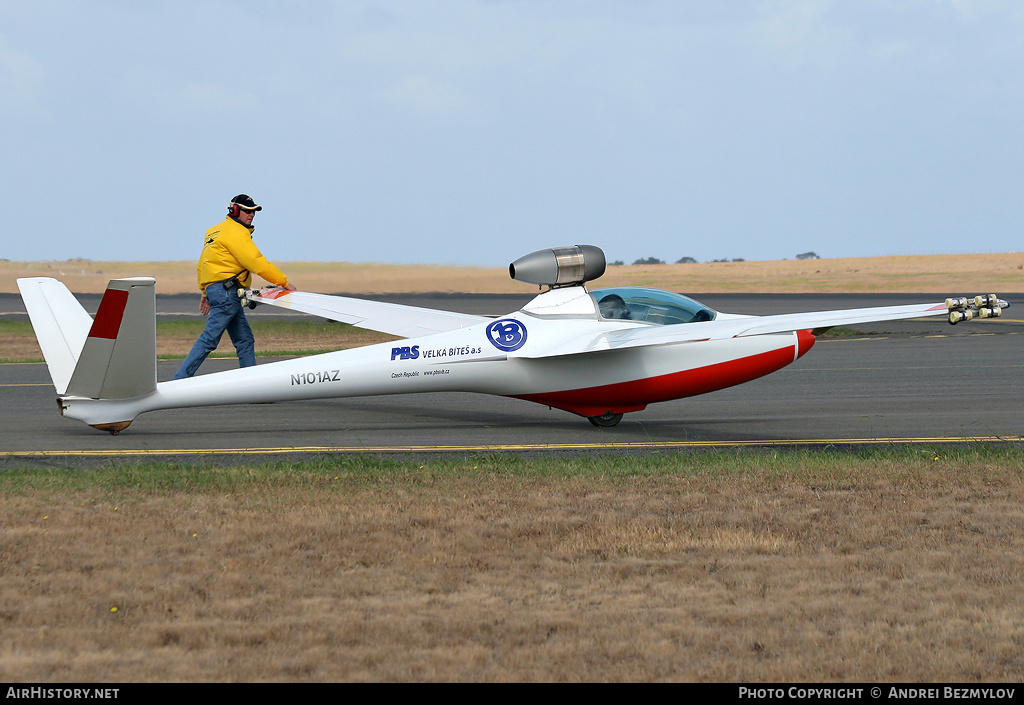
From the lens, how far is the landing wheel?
13445 millimetres

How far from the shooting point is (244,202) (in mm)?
14414

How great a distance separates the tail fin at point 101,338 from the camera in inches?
414

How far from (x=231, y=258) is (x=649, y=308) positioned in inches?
230

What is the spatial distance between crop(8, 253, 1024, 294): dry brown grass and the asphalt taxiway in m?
23.3

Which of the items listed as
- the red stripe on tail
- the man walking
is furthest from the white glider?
the man walking

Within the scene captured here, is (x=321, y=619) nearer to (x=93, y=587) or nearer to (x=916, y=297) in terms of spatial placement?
(x=93, y=587)

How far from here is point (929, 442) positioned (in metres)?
11.8

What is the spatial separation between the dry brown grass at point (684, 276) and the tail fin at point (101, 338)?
2943cm

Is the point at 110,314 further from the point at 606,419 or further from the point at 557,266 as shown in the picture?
the point at 606,419

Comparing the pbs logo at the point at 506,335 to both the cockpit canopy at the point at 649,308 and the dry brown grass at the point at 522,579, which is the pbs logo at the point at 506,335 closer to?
the cockpit canopy at the point at 649,308

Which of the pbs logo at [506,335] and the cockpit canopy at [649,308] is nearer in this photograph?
the pbs logo at [506,335]

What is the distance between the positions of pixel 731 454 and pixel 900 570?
4.59 metres

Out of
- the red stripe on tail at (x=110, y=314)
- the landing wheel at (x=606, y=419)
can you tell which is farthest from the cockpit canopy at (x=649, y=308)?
the red stripe on tail at (x=110, y=314)
